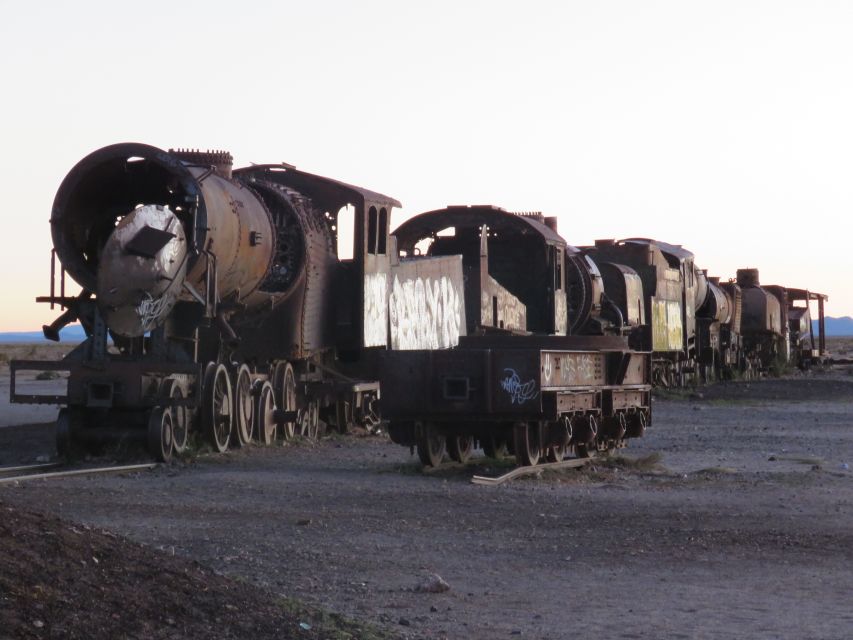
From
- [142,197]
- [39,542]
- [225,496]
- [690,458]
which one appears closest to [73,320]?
[142,197]

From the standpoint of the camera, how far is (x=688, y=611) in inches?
340

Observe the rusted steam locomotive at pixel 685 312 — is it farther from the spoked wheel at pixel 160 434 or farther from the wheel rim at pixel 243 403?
the spoked wheel at pixel 160 434

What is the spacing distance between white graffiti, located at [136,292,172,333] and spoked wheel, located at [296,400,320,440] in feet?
14.9

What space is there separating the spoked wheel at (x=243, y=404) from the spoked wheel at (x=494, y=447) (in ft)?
11.8

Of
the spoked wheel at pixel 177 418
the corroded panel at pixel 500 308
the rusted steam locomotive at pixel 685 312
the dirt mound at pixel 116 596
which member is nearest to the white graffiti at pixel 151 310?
the spoked wheel at pixel 177 418

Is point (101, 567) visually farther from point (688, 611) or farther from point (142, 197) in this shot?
point (142, 197)

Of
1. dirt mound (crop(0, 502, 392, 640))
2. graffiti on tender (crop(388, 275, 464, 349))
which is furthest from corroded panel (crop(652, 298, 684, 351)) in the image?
dirt mound (crop(0, 502, 392, 640))

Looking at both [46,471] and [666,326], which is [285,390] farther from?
[666,326]

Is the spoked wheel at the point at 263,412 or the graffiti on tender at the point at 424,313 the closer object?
the spoked wheel at the point at 263,412

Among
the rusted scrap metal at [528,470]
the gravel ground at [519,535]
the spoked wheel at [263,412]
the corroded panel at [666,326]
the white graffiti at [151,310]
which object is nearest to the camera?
the gravel ground at [519,535]

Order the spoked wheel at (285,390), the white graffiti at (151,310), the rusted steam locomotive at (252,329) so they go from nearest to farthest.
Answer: the rusted steam locomotive at (252,329)
the white graffiti at (151,310)
the spoked wheel at (285,390)

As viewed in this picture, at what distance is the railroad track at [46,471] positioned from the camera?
51.3 feet

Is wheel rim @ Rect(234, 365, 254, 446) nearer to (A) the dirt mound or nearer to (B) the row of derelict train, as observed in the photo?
(B) the row of derelict train

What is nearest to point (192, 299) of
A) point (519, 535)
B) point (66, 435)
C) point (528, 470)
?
point (66, 435)
